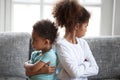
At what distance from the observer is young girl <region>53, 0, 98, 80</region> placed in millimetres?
1513

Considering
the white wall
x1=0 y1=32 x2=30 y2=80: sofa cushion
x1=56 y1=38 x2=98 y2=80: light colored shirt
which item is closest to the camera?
x1=56 y1=38 x2=98 y2=80: light colored shirt

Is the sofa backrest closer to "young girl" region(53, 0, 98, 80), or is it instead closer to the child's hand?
"young girl" region(53, 0, 98, 80)

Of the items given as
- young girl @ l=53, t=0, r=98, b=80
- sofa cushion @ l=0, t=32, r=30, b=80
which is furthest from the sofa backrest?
young girl @ l=53, t=0, r=98, b=80

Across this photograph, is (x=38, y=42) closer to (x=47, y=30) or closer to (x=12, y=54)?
(x=47, y=30)

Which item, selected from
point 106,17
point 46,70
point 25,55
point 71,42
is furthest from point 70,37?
point 106,17

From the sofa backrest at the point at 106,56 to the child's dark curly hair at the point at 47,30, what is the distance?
0.77m

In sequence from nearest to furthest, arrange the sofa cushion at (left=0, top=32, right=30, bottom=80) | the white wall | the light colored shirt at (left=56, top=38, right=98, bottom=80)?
the light colored shirt at (left=56, top=38, right=98, bottom=80) < the sofa cushion at (left=0, top=32, right=30, bottom=80) < the white wall

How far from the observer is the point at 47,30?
1.58m

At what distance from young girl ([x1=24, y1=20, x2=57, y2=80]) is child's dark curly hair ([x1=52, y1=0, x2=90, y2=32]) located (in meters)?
0.07

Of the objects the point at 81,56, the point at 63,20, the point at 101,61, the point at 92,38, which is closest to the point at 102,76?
the point at 101,61

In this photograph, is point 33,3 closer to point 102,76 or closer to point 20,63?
point 20,63

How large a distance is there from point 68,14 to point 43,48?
260mm

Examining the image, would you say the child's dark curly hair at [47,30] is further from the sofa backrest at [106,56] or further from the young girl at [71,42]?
the sofa backrest at [106,56]

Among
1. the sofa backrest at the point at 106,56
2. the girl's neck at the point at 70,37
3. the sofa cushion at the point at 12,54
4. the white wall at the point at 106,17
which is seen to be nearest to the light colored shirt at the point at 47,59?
the girl's neck at the point at 70,37
